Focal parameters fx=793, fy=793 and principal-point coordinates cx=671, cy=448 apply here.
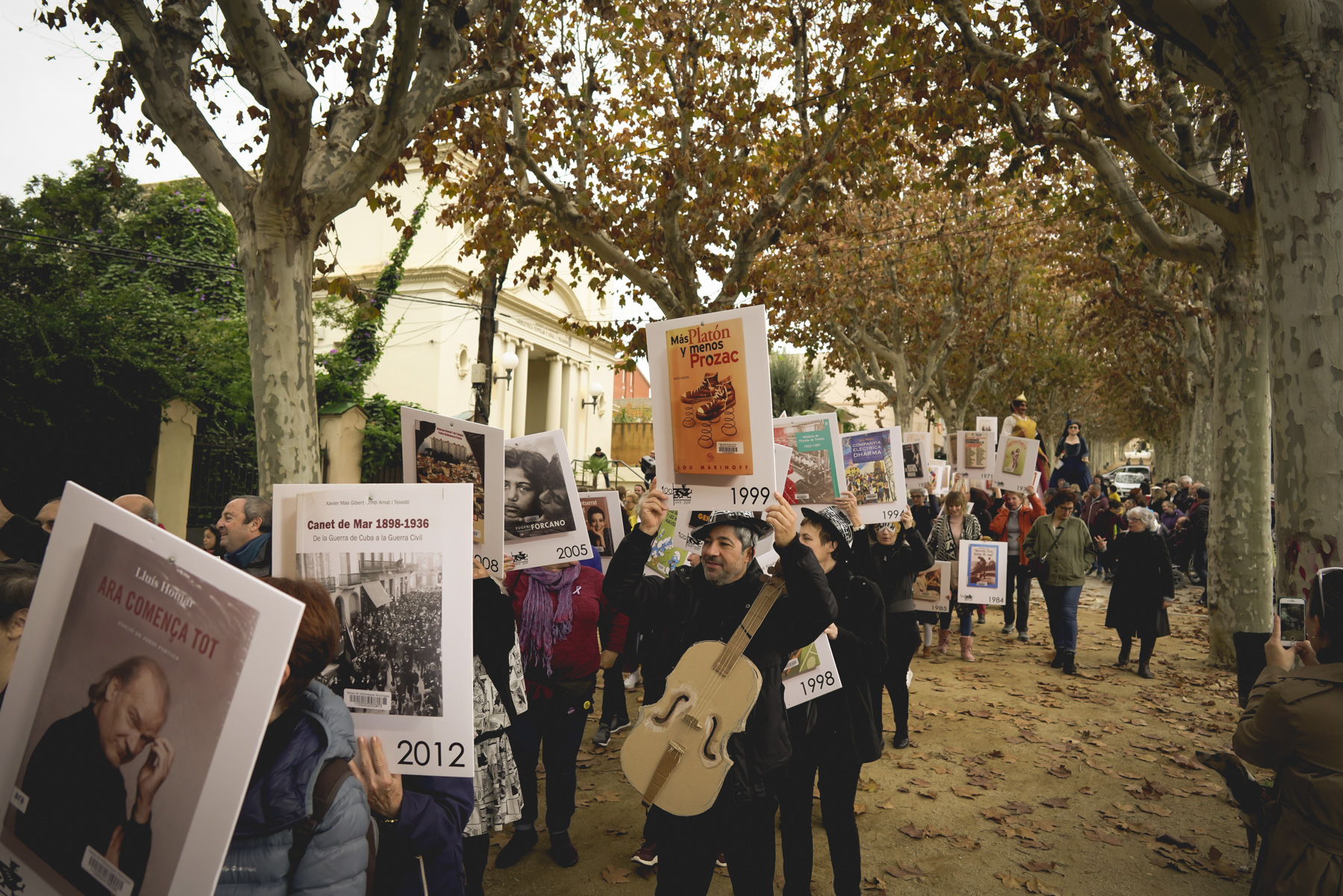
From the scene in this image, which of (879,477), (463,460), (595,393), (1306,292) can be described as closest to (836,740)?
(463,460)

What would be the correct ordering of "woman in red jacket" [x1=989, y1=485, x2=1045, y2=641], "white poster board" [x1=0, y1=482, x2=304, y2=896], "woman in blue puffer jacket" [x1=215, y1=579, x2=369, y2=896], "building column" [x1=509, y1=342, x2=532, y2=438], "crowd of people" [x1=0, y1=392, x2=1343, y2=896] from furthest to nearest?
1. "building column" [x1=509, y1=342, x2=532, y2=438]
2. "woman in red jacket" [x1=989, y1=485, x2=1045, y2=641]
3. "crowd of people" [x1=0, y1=392, x2=1343, y2=896]
4. "woman in blue puffer jacket" [x1=215, y1=579, x2=369, y2=896]
5. "white poster board" [x1=0, y1=482, x2=304, y2=896]

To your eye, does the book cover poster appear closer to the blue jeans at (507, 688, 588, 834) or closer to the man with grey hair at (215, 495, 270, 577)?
the blue jeans at (507, 688, 588, 834)

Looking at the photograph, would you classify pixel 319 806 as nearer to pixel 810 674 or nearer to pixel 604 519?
pixel 810 674

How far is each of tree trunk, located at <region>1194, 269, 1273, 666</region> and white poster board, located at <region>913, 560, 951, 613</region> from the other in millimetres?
3056

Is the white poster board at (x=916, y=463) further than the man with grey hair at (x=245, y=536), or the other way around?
the white poster board at (x=916, y=463)

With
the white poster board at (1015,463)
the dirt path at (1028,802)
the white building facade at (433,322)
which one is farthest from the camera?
the white building facade at (433,322)

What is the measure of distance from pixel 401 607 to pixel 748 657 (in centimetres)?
146

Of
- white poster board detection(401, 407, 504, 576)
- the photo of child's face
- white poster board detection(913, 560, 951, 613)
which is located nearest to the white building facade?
white poster board detection(913, 560, 951, 613)

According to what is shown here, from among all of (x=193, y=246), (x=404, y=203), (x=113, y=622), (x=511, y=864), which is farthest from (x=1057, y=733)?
(x=404, y=203)

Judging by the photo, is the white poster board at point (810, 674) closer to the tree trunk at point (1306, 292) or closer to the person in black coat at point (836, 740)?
the person in black coat at point (836, 740)

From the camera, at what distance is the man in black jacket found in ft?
10.2

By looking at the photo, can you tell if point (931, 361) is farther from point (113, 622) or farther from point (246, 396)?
point (113, 622)

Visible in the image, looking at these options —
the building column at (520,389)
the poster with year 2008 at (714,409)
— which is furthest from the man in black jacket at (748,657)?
the building column at (520,389)

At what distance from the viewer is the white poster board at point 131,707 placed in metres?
1.41
